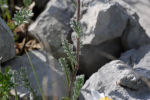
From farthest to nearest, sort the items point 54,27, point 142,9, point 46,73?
point 142,9, point 54,27, point 46,73

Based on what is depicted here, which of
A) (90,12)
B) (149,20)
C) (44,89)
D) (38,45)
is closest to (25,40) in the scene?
(38,45)

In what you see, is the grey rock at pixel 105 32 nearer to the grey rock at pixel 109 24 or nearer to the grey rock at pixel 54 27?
→ the grey rock at pixel 109 24

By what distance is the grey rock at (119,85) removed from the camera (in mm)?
2352

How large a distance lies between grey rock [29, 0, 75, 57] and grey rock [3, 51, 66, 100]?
13cm

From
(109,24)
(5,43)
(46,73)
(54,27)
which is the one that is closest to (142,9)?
(109,24)

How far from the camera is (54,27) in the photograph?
3.21m

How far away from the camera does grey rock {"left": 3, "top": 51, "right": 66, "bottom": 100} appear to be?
2.62 m

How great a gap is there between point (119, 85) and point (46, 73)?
2.52 ft

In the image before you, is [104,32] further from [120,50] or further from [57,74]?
[57,74]

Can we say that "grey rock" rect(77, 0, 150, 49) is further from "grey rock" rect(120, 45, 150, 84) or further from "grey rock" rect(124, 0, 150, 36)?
"grey rock" rect(124, 0, 150, 36)

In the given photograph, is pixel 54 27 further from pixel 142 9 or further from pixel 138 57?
pixel 142 9

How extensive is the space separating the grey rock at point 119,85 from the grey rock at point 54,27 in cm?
75

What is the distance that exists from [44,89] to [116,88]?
2.06 ft

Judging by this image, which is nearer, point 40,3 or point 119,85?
point 119,85
